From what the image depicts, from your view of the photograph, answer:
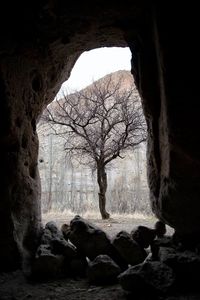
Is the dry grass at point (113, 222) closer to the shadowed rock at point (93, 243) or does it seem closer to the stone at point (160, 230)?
the stone at point (160, 230)

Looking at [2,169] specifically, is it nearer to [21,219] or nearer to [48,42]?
[21,219]

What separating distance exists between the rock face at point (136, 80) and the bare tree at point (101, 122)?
6252 mm

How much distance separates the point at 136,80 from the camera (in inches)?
162

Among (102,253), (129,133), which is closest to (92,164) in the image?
(129,133)

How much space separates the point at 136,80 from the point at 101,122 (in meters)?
7.26

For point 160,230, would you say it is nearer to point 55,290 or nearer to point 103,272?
point 103,272

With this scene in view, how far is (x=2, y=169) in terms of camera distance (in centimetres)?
394

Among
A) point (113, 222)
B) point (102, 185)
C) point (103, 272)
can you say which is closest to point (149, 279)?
point (103, 272)

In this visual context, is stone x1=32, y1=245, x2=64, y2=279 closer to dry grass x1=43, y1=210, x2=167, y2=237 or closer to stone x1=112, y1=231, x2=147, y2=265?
stone x1=112, y1=231, x2=147, y2=265

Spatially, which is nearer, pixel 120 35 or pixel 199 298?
pixel 199 298

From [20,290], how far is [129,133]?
8209 mm

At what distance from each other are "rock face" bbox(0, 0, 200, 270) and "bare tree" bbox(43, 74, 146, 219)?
20.5 feet

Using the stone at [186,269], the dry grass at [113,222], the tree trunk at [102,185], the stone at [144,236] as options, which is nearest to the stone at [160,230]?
the stone at [144,236]

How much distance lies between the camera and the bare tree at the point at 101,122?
35.8ft
